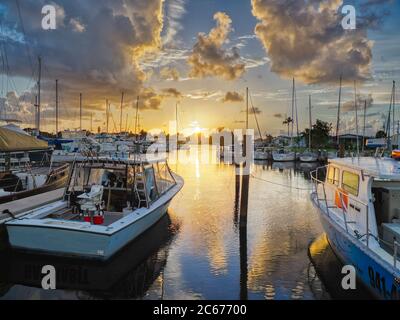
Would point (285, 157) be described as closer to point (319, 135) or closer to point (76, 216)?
point (319, 135)

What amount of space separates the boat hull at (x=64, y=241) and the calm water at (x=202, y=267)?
1.26 feet

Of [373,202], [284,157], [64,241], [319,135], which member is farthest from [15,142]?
[319,135]

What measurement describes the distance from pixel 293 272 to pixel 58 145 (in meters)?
37.2

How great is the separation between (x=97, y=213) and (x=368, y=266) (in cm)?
914

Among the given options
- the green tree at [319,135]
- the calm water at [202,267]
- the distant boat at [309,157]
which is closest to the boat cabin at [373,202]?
the calm water at [202,267]

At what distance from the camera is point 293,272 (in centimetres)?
1219

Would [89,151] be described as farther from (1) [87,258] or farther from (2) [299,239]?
(2) [299,239]

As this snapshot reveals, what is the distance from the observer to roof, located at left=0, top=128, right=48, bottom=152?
1931 cm

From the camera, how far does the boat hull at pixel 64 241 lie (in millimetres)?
11758

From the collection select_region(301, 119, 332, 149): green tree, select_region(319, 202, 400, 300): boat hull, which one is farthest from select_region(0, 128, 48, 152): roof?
select_region(301, 119, 332, 149): green tree

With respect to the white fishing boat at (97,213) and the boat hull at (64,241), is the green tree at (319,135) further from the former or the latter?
the boat hull at (64,241)

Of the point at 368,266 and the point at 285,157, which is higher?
the point at 285,157

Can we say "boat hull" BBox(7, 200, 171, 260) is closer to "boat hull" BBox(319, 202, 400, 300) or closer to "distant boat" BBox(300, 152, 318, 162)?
"boat hull" BBox(319, 202, 400, 300)

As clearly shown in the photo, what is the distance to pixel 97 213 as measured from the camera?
13664 millimetres
